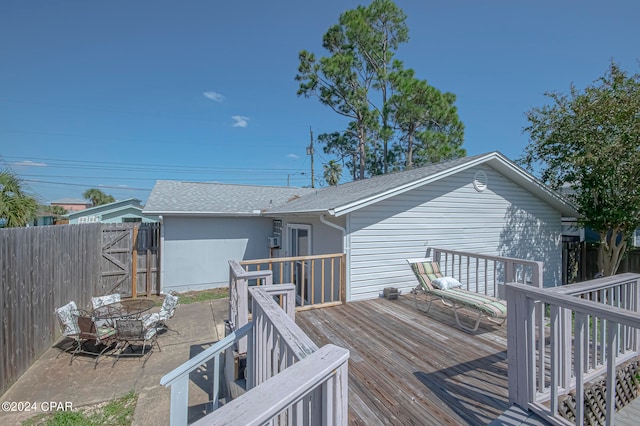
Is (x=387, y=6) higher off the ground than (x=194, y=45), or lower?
higher

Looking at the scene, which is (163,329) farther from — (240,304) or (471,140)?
(471,140)

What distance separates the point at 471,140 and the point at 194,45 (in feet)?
50.5

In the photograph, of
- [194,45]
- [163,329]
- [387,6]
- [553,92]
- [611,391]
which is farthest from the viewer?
[387,6]

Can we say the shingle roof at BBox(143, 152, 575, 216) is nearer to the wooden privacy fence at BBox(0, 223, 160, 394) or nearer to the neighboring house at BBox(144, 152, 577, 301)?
the neighboring house at BBox(144, 152, 577, 301)

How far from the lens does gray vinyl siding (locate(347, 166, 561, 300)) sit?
20.0 ft

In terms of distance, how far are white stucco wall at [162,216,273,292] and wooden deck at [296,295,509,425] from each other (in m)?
5.48

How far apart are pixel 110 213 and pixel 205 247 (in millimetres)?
10951

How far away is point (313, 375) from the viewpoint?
107cm

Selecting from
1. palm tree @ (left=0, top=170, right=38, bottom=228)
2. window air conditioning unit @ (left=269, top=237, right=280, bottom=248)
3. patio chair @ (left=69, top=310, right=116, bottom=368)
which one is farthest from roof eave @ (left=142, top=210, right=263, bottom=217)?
patio chair @ (left=69, top=310, right=116, bottom=368)

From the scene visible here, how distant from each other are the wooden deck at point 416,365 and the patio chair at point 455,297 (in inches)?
8.3

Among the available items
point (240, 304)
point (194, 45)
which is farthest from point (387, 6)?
point (240, 304)

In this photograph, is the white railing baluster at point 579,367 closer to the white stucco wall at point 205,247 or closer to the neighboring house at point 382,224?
the neighboring house at point 382,224

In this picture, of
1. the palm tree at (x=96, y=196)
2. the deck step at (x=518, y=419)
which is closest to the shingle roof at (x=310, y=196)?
the deck step at (x=518, y=419)

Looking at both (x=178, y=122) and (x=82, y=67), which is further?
(x=178, y=122)
